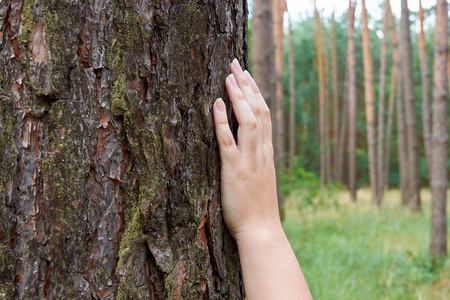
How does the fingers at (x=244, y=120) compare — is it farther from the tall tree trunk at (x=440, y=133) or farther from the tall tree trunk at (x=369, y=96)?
the tall tree trunk at (x=369, y=96)

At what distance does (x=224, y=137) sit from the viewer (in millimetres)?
1147

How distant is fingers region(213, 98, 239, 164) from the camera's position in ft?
3.76

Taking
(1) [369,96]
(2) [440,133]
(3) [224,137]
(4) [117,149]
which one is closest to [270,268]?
(3) [224,137]

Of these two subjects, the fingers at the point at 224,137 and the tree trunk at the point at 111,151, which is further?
the fingers at the point at 224,137

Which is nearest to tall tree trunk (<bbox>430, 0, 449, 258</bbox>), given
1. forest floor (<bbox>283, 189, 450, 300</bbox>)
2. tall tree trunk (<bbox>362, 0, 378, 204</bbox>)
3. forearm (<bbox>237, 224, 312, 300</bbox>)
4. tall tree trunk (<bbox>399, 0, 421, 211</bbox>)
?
forest floor (<bbox>283, 189, 450, 300</bbox>)

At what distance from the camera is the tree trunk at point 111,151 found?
3.01 ft

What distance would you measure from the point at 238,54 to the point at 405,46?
9.65 m

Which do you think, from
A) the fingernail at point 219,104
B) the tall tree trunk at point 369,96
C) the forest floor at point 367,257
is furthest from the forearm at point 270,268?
the tall tree trunk at point 369,96

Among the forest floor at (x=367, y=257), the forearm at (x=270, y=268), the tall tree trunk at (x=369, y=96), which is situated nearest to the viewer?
the forearm at (x=270, y=268)

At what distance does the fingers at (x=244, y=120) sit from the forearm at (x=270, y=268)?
25cm

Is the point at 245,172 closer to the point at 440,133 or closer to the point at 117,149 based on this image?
the point at 117,149

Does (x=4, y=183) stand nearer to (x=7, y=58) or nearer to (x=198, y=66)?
(x=7, y=58)

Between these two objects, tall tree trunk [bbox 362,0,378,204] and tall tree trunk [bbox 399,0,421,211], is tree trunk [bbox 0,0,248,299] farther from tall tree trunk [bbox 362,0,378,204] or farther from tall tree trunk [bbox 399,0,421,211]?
tall tree trunk [bbox 362,0,378,204]

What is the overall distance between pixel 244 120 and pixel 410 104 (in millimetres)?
9050
